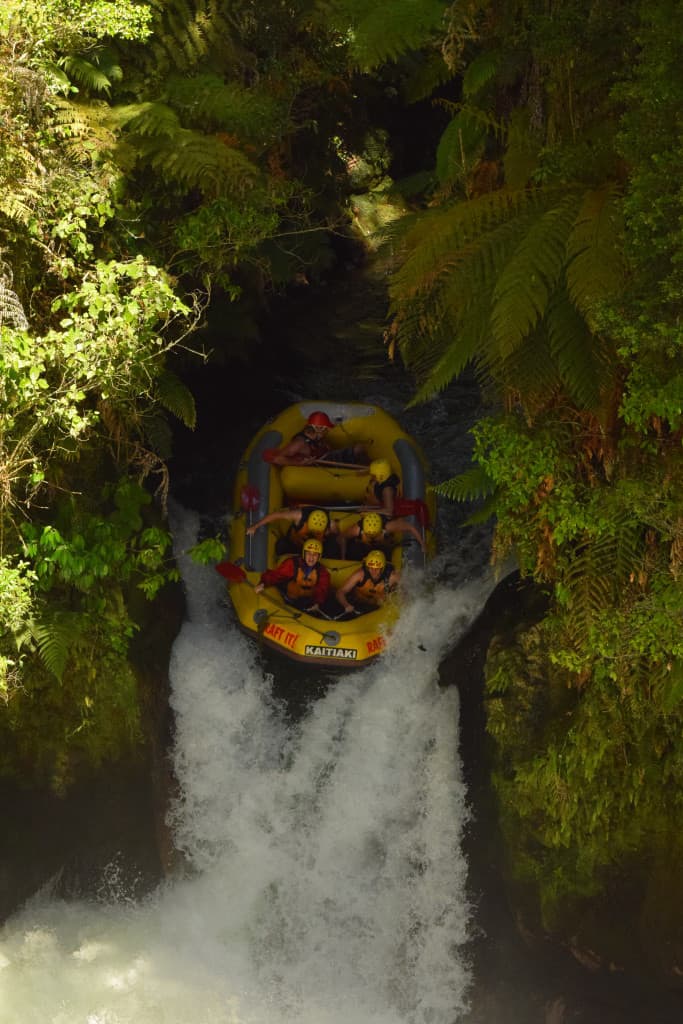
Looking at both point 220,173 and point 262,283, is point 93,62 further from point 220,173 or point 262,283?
point 262,283

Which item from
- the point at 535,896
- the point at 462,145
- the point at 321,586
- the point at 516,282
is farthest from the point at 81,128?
the point at 535,896

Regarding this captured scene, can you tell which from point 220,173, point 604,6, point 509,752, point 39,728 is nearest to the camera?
point 604,6

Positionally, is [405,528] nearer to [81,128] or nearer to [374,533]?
[374,533]

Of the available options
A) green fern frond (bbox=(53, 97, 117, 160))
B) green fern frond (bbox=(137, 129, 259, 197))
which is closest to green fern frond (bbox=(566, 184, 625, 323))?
green fern frond (bbox=(137, 129, 259, 197))

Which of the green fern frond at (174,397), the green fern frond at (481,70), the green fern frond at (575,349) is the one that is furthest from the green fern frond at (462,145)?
the green fern frond at (174,397)

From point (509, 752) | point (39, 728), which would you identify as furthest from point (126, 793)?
point (509, 752)

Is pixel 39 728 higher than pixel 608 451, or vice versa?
pixel 608 451

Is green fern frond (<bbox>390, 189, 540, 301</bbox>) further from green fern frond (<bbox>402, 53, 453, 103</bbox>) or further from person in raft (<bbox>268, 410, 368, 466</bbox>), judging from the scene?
person in raft (<bbox>268, 410, 368, 466</bbox>)
